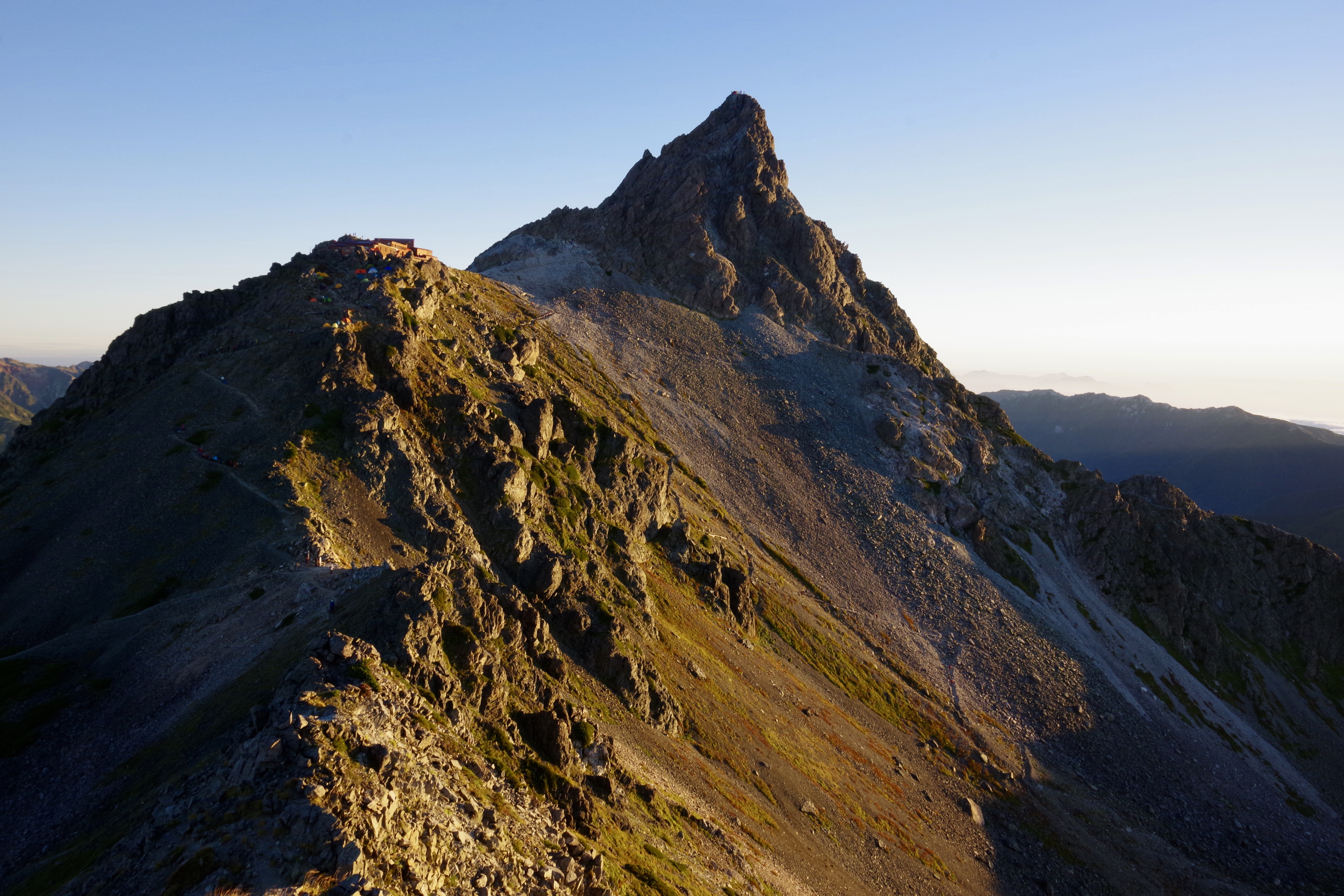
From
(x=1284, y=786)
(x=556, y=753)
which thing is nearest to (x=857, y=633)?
(x=556, y=753)

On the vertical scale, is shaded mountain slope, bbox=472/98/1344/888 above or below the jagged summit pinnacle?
below

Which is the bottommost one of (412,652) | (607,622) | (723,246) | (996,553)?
(607,622)

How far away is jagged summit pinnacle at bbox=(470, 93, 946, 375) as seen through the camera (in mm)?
157000

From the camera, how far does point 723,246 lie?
16775cm

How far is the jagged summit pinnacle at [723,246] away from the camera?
515ft

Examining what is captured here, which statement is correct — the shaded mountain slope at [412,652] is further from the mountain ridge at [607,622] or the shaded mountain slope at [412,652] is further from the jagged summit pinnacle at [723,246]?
the jagged summit pinnacle at [723,246]

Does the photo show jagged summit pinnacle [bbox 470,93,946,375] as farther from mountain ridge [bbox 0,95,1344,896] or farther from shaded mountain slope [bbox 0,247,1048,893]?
shaded mountain slope [bbox 0,247,1048,893]

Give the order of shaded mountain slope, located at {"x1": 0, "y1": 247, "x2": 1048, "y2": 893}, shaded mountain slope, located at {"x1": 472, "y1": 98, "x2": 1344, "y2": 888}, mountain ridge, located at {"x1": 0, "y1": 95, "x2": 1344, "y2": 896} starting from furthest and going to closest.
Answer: shaded mountain slope, located at {"x1": 472, "y1": 98, "x2": 1344, "y2": 888} < mountain ridge, located at {"x1": 0, "y1": 95, "x2": 1344, "y2": 896} < shaded mountain slope, located at {"x1": 0, "y1": 247, "x2": 1048, "y2": 893}

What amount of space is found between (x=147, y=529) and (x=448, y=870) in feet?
145

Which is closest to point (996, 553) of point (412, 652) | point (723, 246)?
point (723, 246)

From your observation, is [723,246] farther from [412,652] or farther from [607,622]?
[412,652]

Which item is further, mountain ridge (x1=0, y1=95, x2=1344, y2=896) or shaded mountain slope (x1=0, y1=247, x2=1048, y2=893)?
mountain ridge (x1=0, y1=95, x2=1344, y2=896)

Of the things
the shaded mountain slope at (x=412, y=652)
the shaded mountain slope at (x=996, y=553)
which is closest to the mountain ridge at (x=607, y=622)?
the shaded mountain slope at (x=412, y=652)

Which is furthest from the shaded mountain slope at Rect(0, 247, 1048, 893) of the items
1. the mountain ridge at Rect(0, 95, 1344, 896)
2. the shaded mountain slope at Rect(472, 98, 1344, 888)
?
the shaded mountain slope at Rect(472, 98, 1344, 888)
